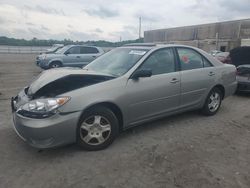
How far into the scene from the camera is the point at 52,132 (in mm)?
3141

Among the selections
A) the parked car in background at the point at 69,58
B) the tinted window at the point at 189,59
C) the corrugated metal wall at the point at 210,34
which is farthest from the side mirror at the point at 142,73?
the corrugated metal wall at the point at 210,34

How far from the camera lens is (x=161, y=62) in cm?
434

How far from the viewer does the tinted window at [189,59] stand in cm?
465

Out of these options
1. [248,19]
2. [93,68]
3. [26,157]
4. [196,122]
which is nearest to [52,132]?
[26,157]

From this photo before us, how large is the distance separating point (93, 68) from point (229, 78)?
3114mm

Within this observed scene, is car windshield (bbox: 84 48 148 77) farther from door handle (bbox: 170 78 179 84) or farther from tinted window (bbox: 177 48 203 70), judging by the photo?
tinted window (bbox: 177 48 203 70)

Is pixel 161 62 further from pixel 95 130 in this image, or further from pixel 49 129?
pixel 49 129

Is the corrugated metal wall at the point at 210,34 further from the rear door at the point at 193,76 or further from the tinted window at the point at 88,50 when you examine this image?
the rear door at the point at 193,76

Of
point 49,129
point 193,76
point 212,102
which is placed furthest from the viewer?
point 212,102

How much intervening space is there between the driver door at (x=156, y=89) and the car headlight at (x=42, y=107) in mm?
1104

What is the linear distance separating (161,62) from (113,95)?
1.26 m

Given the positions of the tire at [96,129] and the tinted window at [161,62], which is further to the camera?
the tinted window at [161,62]

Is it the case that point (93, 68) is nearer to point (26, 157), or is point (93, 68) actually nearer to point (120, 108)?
point (120, 108)

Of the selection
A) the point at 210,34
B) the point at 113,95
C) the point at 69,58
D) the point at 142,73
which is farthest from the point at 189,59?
the point at 210,34
